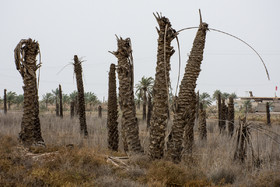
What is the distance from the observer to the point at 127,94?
7613 mm

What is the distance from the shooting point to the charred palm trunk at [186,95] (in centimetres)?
663

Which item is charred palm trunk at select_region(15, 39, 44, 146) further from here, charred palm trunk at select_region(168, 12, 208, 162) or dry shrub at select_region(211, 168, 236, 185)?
dry shrub at select_region(211, 168, 236, 185)

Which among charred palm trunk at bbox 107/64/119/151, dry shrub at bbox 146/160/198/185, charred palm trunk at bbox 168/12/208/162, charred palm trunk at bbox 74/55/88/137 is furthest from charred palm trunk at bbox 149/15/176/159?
charred palm trunk at bbox 74/55/88/137

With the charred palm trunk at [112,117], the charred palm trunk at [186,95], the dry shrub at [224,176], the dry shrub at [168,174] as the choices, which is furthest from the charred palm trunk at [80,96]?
the dry shrub at [224,176]

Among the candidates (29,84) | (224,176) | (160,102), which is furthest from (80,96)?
(224,176)

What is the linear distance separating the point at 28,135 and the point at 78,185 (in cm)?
511

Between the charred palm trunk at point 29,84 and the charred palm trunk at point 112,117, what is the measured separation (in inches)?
103

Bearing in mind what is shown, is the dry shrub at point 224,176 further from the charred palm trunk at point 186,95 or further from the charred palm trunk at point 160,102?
the charred palm trunk at point 160,102

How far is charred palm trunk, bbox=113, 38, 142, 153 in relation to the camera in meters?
7.46

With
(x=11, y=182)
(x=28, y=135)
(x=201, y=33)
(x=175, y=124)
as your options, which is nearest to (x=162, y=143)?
(x=175, y=124)

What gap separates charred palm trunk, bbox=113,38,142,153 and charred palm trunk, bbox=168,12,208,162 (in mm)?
1263

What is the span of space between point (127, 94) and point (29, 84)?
4274mm

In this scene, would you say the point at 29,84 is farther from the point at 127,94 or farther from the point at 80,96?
the point at 80,96

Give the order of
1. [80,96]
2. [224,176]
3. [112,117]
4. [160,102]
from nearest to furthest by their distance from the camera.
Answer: [224,176] < [160,102] < [112,117] < [80,96]
